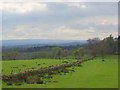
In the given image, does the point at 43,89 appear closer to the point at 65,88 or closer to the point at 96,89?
the point at 65,88

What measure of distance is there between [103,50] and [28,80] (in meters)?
29.2

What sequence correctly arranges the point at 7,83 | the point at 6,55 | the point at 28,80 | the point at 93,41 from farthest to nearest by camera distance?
the point at 93,41 → the point at 6,55 → the point at 28,80 → the point at 7,83

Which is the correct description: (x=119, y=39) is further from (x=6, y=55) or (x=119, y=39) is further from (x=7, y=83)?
(x=7, y=83)

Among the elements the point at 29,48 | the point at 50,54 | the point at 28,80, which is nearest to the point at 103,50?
the point at 50,54

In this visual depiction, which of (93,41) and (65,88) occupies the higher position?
(93,41)

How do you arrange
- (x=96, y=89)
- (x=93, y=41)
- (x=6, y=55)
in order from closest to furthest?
(x=96, y=89)
(x=6, y=55)
(x=93, y=41)

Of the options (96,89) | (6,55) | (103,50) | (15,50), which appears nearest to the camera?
(96,89)

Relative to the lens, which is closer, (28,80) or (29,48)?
(28,80)

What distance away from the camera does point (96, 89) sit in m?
10.2

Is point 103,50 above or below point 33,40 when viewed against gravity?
below

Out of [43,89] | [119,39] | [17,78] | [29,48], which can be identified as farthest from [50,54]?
[43,89]

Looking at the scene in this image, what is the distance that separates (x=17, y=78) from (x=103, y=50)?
29.3m

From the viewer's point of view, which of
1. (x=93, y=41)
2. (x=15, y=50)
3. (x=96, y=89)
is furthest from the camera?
(x=93, y=41)

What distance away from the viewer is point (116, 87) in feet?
35.3
